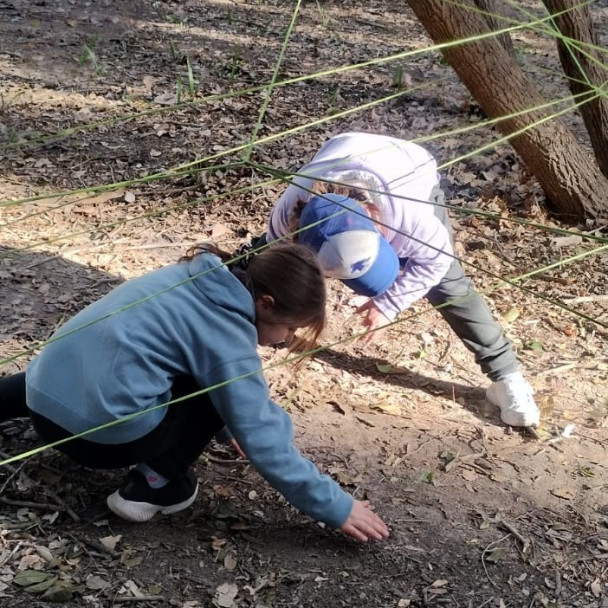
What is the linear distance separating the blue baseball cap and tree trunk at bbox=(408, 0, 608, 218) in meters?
1.22

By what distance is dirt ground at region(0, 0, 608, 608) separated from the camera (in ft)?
5.79

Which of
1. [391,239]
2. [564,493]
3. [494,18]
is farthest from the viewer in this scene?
[494,18]

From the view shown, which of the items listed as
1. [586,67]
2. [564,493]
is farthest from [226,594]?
[586,67]

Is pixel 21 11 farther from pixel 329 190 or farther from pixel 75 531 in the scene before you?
pixel 75 531

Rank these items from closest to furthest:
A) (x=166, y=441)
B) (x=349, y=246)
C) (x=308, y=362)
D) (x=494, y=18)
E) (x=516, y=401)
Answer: (x=166, y=441) < (x=349, y=246) < (x=516, y=401) < (x=308, y=362) < (x=494, y=18)

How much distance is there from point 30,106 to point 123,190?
110 cm

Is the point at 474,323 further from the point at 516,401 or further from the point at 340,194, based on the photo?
the point at 340,194

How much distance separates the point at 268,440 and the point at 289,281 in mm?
340

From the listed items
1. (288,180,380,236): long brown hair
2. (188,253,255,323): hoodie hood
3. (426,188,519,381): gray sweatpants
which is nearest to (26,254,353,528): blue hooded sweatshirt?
(188,253,255,323): hoodie hood

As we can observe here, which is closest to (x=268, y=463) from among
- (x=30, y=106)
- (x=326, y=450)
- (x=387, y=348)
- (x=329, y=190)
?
(x=326, y=450)

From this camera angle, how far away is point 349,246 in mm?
1941

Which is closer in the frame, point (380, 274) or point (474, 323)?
point (380, 274)

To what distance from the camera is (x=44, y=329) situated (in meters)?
2.64

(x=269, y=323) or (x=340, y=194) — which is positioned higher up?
(x=340, y=194)
